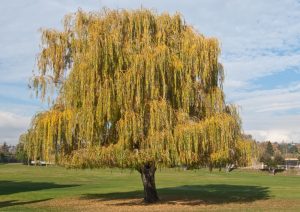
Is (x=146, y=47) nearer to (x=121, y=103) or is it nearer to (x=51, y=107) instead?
(x=121, y=103)

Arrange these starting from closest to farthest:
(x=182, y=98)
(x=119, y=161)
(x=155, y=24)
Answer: (x=119, y=161) → (x=182, y=98) → (x=155, y=24)

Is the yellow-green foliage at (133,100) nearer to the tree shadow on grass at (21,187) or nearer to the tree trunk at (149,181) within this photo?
the tree trunk at (149,181)

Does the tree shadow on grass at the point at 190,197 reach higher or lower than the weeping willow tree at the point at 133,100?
lower

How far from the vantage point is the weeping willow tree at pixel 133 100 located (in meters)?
22.1

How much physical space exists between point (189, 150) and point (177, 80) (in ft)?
11.7

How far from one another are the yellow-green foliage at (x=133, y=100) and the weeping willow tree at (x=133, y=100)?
4 centimetres

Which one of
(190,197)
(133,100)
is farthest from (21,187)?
(133,100)

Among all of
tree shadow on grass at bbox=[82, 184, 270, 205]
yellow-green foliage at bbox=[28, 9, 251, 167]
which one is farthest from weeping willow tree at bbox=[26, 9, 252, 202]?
tree shadow on grass at bbox=[82, 184, 270, 205]

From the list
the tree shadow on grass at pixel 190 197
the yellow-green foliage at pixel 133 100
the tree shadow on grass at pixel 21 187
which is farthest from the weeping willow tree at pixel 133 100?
the tree shadow on grass at pixel 21 187

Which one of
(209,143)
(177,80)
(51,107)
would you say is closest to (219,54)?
(177,80)

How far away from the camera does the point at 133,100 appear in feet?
74.5

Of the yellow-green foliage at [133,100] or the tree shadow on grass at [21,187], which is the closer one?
the yellow-green foliage at [133,100]

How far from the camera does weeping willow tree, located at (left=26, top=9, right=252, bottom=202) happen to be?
2209 cm

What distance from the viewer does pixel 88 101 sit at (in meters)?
22.4
